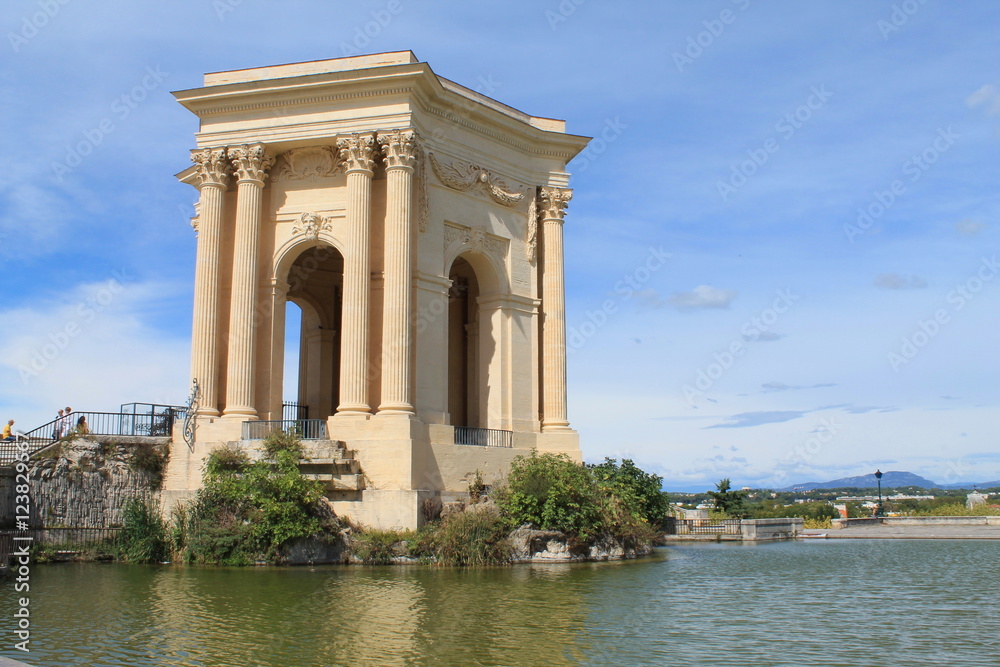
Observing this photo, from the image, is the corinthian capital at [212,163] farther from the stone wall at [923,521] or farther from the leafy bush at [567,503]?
the stone wall at [923,521]

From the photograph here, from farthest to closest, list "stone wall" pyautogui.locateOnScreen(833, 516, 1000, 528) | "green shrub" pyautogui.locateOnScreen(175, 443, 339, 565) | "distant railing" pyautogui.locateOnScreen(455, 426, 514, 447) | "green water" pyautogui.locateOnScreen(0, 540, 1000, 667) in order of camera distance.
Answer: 1. "stone wall" pyautogui.locateOnScreen(833, 516, 1000, 528)
2. "distant railing" pyautogui.locateOnScreen(455, 426, 514, 447)
3. "green shrub" pyautogui.locateOnScreen(175, 443, 339, 565)
4. "green water" pyautogui.locateOnScreen(0, 540, 1000, 667)

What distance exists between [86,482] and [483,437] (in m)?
12.4

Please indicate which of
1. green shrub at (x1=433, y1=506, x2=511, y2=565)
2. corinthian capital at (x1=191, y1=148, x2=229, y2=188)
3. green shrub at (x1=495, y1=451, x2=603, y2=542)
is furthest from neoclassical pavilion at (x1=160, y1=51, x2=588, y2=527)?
green shrub at (x1=495, y1=451, x2=603, y2=542)

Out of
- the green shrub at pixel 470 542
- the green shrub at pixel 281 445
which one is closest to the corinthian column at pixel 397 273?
the green shrub at pixel 281 445

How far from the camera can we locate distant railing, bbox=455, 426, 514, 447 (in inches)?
1266

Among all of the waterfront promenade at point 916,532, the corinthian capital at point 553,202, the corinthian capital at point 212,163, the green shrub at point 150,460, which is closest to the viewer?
the green shrub at point 150,460

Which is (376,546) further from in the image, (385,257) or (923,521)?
(923,521)

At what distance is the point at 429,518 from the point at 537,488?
3.14 m

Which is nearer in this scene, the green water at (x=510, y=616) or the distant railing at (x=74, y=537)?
the green water at (x=510, y=616)

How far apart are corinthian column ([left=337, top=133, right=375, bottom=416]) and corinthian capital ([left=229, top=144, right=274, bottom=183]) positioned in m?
2.76

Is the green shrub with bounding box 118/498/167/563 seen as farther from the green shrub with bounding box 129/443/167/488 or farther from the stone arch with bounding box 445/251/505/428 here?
the stone arch with bounding box 445/251/505/428

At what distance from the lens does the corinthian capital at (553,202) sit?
36.1 m

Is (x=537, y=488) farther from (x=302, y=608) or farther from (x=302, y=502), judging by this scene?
(x=302, y=608)

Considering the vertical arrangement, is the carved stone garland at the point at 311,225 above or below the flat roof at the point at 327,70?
below
